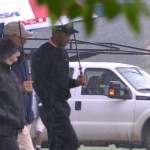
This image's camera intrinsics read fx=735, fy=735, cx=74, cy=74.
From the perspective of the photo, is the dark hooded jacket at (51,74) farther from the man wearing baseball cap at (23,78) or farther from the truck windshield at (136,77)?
the truck windshield at (136,77)

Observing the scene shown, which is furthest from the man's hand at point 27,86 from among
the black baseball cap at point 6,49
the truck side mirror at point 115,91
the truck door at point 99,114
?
the truck door at point 99,114

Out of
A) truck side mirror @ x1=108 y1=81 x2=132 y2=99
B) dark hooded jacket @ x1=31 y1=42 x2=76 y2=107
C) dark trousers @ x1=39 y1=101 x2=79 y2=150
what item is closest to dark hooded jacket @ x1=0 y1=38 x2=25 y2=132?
dark hooded jacket @ x1=31 y1=42 x2=76 y2=107

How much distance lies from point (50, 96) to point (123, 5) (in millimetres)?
6206

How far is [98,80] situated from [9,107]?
21.6 feet

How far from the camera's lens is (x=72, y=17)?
2361mm

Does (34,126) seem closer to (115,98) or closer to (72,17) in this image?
(115,98)

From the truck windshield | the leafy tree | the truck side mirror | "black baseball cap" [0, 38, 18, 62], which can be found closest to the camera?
the leafy tree

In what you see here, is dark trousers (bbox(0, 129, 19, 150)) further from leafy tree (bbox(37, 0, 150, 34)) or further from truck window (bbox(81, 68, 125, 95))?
truck window (bbox(81, 68, 125, 95))

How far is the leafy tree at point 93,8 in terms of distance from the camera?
2242 millimetres

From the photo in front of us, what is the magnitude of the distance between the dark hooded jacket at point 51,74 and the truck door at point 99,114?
483 centimetres

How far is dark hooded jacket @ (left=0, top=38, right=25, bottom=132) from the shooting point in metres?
7.00

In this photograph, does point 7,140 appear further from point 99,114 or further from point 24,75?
point 99,114

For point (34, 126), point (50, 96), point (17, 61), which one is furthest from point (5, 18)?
point (34, 126)

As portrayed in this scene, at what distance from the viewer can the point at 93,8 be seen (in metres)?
2.34
